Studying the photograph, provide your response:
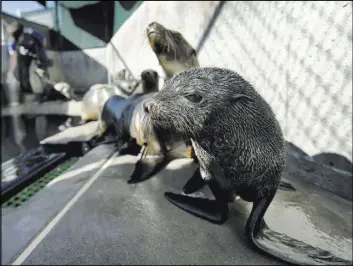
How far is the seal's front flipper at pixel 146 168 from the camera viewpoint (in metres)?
1.93

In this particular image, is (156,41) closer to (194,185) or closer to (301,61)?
(194,185)

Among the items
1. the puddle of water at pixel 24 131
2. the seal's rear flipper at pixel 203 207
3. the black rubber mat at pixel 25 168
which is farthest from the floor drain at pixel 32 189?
the seal's rear flipper at pixel 203 207

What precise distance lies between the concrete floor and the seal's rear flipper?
0.04m

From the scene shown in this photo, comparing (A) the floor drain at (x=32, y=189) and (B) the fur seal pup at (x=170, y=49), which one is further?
(A) the floor drain at (x=32, y=189)

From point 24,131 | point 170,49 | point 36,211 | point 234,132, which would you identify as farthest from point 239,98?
point 24,131

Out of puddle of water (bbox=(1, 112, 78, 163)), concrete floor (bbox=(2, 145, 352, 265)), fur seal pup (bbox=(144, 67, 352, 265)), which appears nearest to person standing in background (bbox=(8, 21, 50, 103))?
puddle of water (bbox=(1, 112, 78, 163))

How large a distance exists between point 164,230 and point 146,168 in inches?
31.9

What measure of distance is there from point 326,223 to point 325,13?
5.65 feet

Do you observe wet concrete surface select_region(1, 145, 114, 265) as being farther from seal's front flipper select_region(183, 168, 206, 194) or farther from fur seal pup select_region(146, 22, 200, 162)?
fur seal pup select_region(146, 22, 200, 162)

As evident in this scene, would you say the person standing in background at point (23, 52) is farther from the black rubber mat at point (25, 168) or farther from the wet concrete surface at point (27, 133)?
the black rubber mat at point (25, 168)

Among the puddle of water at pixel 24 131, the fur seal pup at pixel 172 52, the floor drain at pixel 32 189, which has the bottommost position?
the puddle of water at pixel 24 131

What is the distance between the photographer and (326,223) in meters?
1.39

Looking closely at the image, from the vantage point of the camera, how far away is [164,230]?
1.28 meters

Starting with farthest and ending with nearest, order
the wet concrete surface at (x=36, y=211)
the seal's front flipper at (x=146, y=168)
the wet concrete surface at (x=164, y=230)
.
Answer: the seal's front flipper at (x=146, y=168) < the wet concrete surface at (x=36, y=211) < the wet concrete surface at (x=164, y=230)
